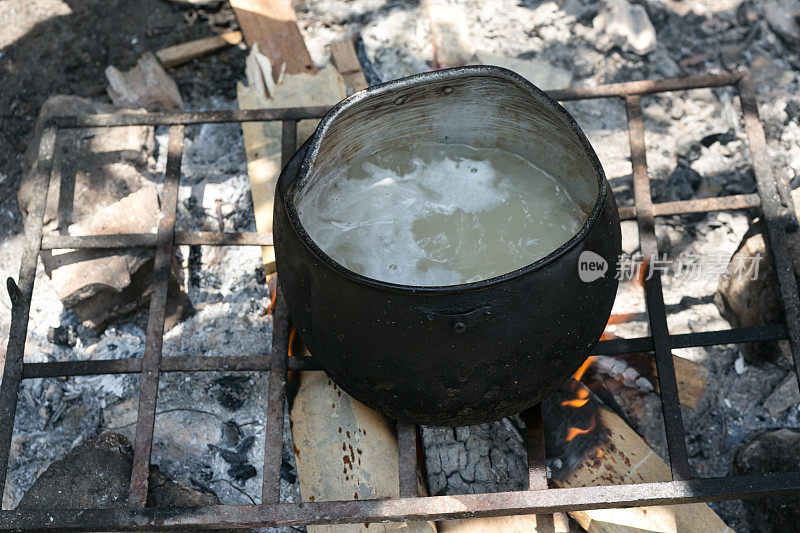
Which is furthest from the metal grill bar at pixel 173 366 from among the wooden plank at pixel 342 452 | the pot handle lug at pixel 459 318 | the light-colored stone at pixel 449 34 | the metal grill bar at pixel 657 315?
the light-colored stone at pixel 449 34

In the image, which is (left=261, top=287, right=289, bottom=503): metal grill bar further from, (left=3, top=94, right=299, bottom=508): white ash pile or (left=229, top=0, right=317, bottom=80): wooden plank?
(left=229, top=0, right=317, bottom=80): wooden plank

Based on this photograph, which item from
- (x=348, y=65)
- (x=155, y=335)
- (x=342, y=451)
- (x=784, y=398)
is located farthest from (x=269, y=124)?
(x=784, y=398)

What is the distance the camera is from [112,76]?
3.21 m

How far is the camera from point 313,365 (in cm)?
223

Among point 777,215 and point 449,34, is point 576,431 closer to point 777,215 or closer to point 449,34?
point 777,215

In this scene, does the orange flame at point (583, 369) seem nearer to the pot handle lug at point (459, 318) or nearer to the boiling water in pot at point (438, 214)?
the boiling water in pot at point (438, 214)

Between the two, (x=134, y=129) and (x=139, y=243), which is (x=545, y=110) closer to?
(x=139, y=243)

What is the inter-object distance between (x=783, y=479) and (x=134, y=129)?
8.44 feet

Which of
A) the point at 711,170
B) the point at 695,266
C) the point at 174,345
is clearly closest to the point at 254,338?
the point at 174,345

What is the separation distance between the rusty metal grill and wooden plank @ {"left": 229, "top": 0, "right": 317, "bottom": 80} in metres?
0.54

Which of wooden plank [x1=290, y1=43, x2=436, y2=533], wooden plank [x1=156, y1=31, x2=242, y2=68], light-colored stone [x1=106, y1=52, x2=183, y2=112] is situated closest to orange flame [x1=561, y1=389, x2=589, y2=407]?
wooden plank [x1=290, y1=43, x2=436, y2=533]

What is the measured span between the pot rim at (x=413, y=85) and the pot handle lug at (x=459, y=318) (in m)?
0.06

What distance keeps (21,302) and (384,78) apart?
1.77 m

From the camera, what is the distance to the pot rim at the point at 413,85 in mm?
1575
